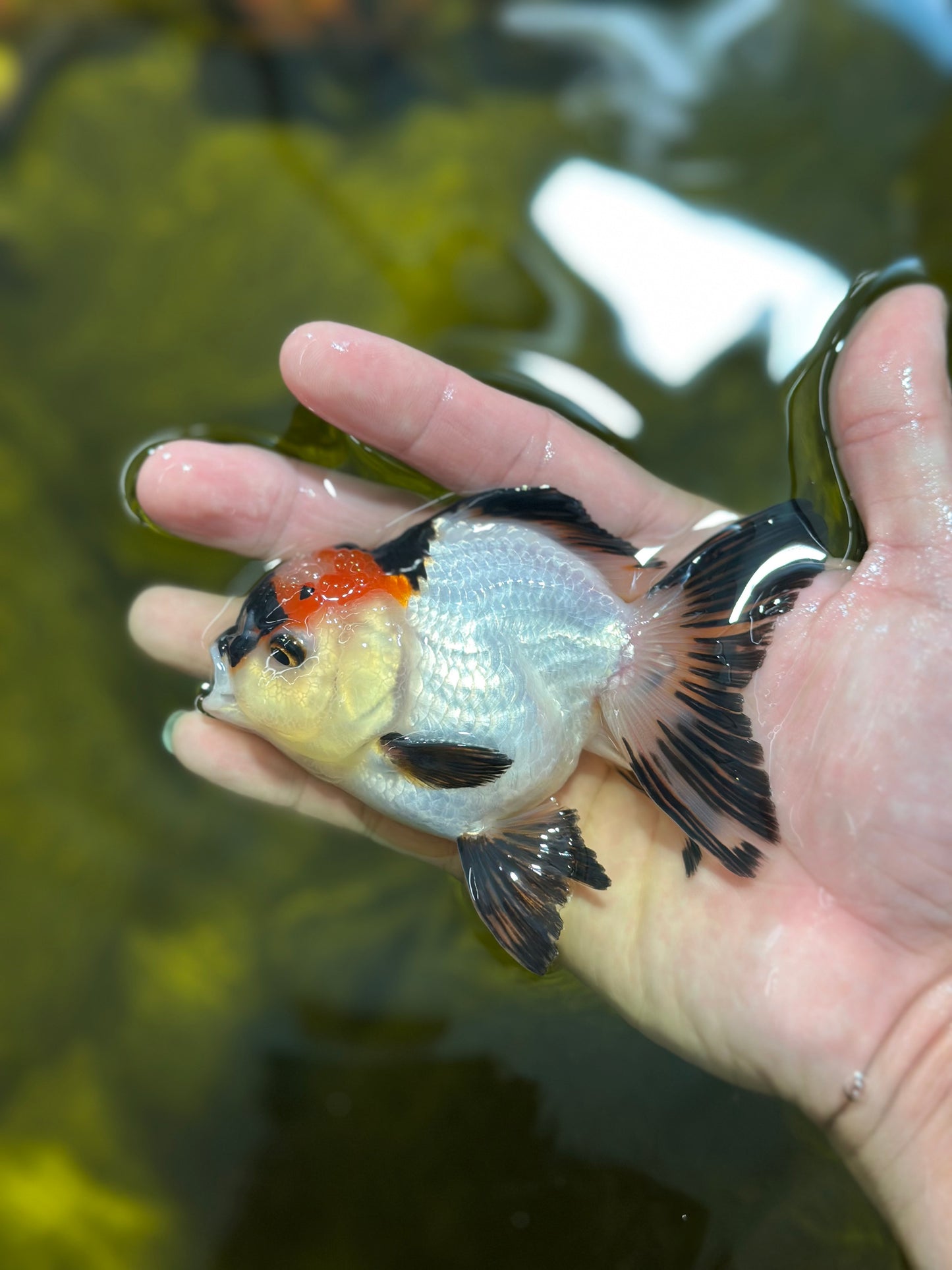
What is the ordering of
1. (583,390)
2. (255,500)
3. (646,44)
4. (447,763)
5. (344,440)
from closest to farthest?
1. (447,763)
2. (255,500)
3. (344,440)
4. (583,390)
5. (646,44)

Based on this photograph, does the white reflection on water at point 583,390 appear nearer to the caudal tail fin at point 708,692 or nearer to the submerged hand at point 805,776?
the submerged hand at point 805,776

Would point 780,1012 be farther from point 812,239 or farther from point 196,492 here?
point 812,239

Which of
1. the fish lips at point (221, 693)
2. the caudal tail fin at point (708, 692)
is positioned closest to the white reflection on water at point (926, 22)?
the caudal tail fin at point (708, 692)

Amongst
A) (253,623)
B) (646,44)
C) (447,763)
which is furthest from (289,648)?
(646,44)

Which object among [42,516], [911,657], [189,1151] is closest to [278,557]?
[42,516]

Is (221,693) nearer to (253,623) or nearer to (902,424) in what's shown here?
(253,623)
